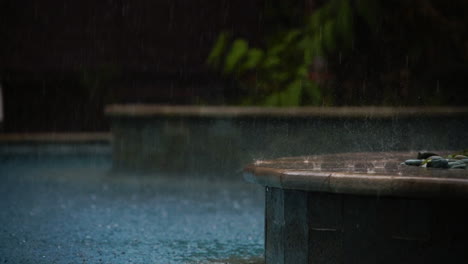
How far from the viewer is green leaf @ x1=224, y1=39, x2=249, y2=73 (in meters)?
12.2

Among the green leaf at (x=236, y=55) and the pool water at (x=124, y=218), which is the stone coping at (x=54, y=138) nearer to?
the pool water at (x=124, y=218)

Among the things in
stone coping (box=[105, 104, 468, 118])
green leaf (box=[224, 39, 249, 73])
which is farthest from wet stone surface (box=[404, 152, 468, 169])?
green leaf (box=[224, 39, 249, 73])

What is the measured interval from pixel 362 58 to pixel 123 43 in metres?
4.60

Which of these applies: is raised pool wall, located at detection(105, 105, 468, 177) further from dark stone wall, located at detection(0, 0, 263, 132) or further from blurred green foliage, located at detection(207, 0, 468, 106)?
dark stone wall, located at detection(0, 0, 263, 132)

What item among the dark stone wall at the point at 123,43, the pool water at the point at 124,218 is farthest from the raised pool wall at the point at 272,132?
the dark stone wall at the point at 123,43

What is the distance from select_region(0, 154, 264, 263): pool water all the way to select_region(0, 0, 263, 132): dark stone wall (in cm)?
356

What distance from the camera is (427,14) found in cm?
1239

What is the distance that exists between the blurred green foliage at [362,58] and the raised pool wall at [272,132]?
1656 millimetres

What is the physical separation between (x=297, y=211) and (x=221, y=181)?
5727 mm

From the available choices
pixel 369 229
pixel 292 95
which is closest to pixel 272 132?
pixel 292 95

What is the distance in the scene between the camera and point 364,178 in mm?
3365

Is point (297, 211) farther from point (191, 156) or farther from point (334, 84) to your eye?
point (334, 84)

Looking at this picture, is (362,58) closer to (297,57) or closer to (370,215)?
(297,57)

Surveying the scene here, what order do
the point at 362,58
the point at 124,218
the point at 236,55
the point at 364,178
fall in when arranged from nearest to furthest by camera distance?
1. the point at 364,178
2. the point at 124,218
3. the point at 236,55
4. the point at 362,58
